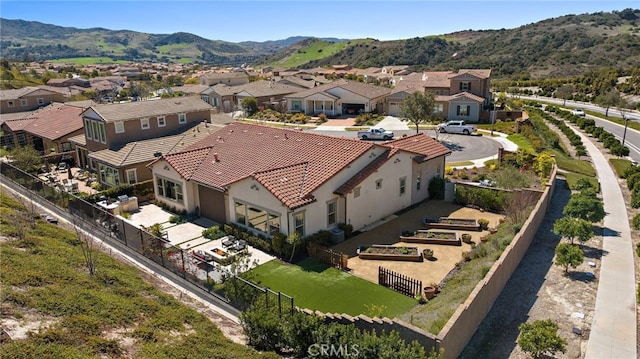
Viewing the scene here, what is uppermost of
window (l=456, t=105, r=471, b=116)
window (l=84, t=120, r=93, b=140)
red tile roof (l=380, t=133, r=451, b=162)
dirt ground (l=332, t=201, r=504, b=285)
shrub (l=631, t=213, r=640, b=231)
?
window (l=84, t=120, r=93, b=140)

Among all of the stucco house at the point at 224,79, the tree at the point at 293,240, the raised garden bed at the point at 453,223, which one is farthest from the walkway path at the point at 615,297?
the stucco house at the point at 224,79

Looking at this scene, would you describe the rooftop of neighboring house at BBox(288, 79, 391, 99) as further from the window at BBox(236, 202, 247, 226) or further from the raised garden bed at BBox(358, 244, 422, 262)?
the raised garden bed at BBox(358, 244, 422, 262)

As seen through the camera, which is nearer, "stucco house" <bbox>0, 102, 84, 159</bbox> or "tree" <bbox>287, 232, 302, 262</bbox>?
"tree" <bbox>287, 232, 302, 262</bbox>

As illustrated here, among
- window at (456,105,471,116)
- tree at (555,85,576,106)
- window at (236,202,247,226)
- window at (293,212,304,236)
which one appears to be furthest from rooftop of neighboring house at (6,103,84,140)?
tree at (555,85,576,106)

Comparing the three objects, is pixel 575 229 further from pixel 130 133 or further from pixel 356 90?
pixel 356 90

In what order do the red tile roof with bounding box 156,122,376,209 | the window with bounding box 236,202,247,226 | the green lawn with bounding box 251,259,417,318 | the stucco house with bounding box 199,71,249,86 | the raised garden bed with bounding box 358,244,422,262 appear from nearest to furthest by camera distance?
the green lawn with bounding box 251,259,417,318 → the raised garden bed with bounding box 358,244,422,262 → the red tile roof with bounding box 156,122,376,209 → the window with bounding box 236,202,247,226 → the stucco house with bounding box 199,71,249,86

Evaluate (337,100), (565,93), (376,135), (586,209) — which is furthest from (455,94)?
(586,209)

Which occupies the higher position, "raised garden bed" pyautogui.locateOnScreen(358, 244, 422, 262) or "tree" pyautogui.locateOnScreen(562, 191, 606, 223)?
"tree" pyautogui.locateOnScreen(562, 191, 606, 223)
